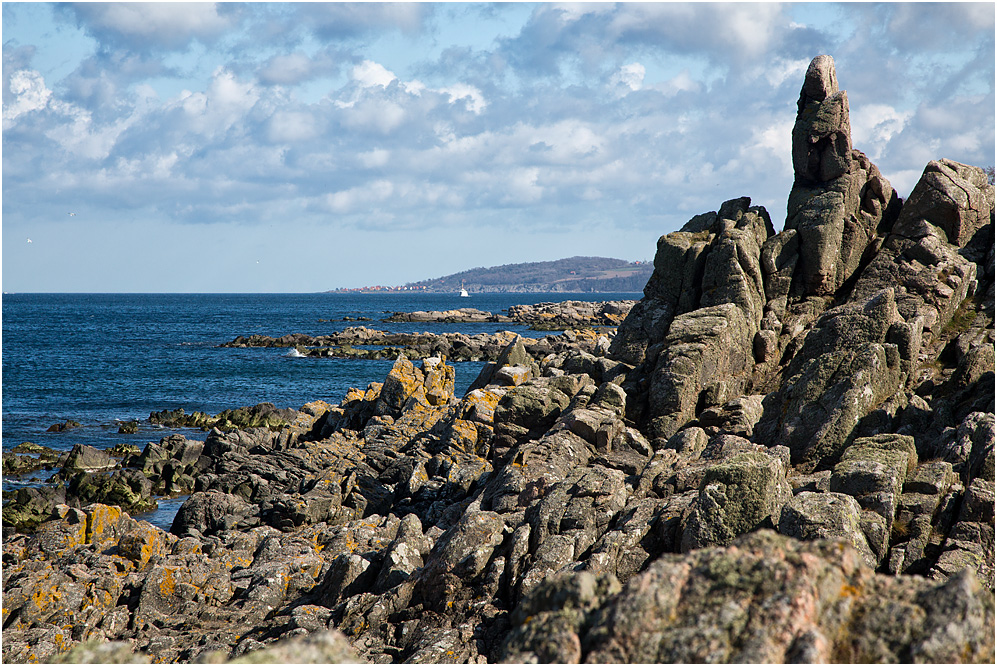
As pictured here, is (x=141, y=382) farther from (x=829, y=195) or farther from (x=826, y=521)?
(x=826, y=521)

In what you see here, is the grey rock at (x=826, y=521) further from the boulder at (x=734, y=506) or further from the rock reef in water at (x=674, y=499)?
the boulder at (x=734, y=506)

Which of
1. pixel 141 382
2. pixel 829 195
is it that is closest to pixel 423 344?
pixel 141 382

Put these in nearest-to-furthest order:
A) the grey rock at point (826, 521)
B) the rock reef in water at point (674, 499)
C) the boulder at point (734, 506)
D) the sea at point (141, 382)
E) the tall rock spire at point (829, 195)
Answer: the rock reef in water at point (674, 499), the grey rock at point (826, 521), the boulder at point (734, 506), the tall rock spire at point (829, 195), the sea at point (141, 382)

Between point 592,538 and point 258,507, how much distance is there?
59.4 ft

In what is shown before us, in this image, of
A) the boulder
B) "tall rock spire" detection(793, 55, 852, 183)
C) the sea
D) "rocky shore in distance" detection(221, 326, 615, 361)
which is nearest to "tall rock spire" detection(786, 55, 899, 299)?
"tall rock spire" detection(793, 55, 852, 183)

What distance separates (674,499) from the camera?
18766 mm

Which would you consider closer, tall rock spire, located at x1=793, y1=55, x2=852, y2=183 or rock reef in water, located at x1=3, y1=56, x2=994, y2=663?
rock reef in water, located at x1=3, y1=56, x2=994, y2=663

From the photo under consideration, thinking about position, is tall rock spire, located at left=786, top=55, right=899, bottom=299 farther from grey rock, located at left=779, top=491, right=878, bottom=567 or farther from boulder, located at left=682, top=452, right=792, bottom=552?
grey rock, located at left=779, top=491, right=878, bottom=567

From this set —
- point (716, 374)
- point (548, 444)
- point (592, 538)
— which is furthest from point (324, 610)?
point (716, 374)

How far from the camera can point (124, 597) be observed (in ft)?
68.0

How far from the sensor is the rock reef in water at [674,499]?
8078 mm

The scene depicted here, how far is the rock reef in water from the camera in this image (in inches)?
318

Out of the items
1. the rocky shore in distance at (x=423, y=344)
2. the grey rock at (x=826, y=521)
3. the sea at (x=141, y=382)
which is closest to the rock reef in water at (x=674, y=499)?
the grey rock at (x=826, y=521)

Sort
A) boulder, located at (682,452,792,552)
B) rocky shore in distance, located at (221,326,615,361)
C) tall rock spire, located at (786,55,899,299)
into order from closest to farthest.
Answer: boulder, located at (682,452,792,552) → tall rock spire, located at (786,55,899,299) → rocky shore in distance, located at (221,326,615,361)
